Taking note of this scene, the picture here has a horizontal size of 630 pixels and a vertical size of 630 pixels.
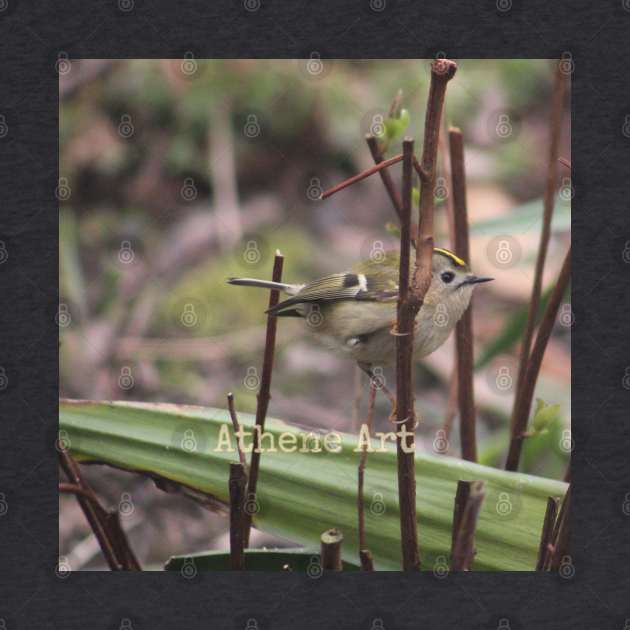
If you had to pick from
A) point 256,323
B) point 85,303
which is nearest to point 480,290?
point 256,323

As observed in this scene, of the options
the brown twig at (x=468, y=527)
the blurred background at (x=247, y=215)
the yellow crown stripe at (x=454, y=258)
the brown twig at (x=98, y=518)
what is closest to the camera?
the brown twig at (x=468, y=527)

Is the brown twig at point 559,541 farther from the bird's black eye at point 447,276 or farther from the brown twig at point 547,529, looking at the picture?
the bird's black eye at point 447,276

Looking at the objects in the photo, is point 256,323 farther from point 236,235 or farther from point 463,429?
point 463,429

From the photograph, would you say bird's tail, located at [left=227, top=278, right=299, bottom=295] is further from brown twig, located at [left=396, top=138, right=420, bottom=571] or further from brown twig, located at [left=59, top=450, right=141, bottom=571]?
brown twig, located at [left=59, top=450, right=141, bottom=571]

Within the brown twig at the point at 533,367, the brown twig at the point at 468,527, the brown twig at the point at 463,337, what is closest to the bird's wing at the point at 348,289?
the brown twig at the point at 463,337

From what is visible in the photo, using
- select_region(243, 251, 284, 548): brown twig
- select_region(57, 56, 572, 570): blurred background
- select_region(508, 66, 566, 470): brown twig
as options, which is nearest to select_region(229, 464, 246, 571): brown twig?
select_region(243, 251, 284, 548): brown twig
